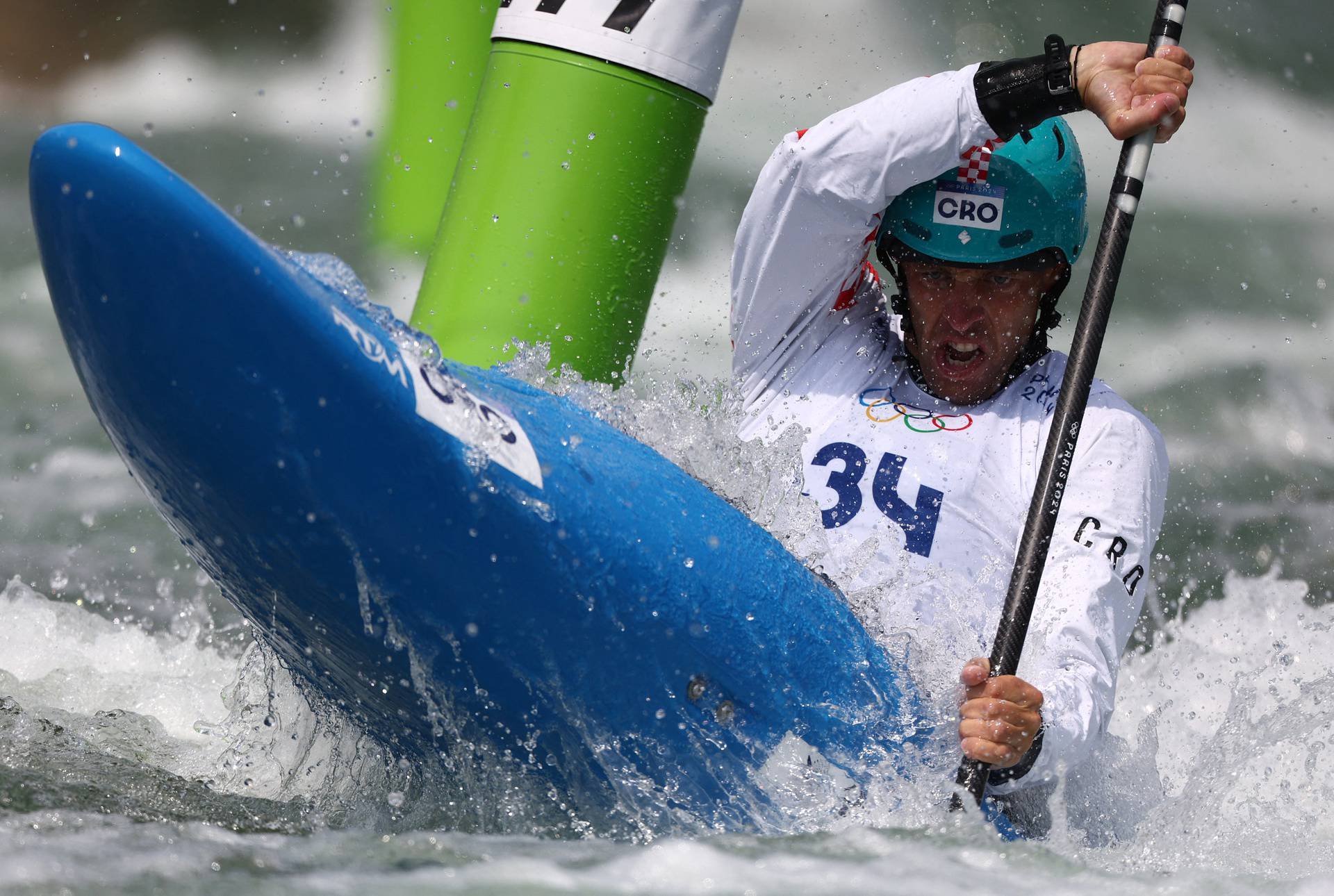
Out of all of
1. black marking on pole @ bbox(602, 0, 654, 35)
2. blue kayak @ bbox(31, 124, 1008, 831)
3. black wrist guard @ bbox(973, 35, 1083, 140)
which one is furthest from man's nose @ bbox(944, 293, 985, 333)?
black marking on pole @ bbox(602, 0, 654, 35)

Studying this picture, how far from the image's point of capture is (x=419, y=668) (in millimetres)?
1593

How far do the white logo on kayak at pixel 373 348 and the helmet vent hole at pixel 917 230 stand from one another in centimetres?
109

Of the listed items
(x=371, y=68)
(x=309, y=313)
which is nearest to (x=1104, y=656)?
(x=309, y=313)

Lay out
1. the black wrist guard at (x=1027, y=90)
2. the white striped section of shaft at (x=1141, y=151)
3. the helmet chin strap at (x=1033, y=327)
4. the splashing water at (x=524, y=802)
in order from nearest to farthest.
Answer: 1. the splashing water at (x=524, y=802)
2. the white striped section of shaft at (x=1141, y=151)
3. the black wrist guard at (x=1027, y=90)
4. the helmet chin strap at (x=1033, y=327)

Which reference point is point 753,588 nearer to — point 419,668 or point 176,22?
point 419,668

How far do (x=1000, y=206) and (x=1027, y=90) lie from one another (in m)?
0.20

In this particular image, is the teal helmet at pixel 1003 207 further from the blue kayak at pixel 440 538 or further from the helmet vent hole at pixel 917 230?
the blue kayak at pixel 440 538

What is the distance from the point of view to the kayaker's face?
2262mm

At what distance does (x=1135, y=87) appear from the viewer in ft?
6.46

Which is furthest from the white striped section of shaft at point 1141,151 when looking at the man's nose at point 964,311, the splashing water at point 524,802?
the splashing water at point 524,802

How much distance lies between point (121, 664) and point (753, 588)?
1777mm

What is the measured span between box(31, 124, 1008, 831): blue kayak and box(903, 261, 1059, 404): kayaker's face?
24.1 inches

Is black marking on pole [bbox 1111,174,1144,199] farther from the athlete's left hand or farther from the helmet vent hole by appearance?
the athlete's left hand

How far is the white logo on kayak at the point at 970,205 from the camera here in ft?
7.26
